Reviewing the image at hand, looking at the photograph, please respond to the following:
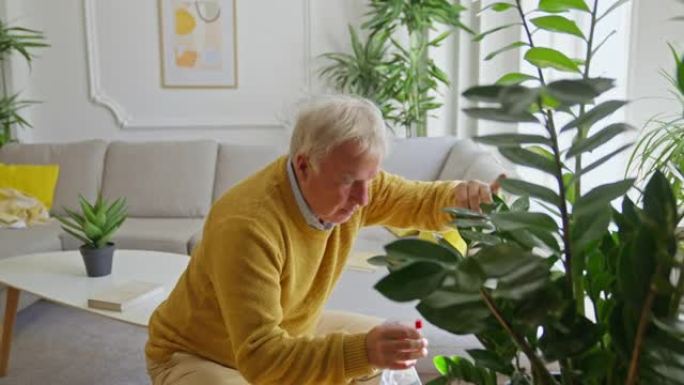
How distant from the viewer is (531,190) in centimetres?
66

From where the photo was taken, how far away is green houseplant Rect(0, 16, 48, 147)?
3.99 meters

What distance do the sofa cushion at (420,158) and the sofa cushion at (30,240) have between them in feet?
5.58

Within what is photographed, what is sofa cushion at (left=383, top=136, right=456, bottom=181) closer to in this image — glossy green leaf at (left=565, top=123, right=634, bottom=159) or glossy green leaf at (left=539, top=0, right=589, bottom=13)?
glossy green leaf at (left=539, top=0, right=589, bottom=13)

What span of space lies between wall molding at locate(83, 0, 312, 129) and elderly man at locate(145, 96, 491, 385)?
120 inches

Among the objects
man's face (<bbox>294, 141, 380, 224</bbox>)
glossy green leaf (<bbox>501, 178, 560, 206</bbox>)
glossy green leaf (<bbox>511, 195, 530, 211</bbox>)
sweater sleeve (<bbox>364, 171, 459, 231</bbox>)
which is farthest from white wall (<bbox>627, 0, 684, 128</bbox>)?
glossy green leaf (<bbox>501, 178, 560, 206</bbox>)

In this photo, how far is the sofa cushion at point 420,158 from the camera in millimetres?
3381

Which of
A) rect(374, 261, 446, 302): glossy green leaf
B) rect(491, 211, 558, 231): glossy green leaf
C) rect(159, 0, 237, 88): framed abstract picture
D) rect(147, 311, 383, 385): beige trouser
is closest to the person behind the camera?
rect(374, 261, 446, 302): glossy green leaf

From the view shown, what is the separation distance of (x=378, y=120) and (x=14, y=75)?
3.84m

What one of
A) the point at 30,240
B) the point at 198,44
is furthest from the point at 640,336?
the point at 198,44

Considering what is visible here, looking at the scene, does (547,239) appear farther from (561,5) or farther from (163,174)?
(163,174)

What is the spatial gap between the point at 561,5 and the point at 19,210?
10.8 feet

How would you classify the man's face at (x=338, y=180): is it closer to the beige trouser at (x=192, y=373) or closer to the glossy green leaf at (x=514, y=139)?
the beige trouser at (x=192, y=373)

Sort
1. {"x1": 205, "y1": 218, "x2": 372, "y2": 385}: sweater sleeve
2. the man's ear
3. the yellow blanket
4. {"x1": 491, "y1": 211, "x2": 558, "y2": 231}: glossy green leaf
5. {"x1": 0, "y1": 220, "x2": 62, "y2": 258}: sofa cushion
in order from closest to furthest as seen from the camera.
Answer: {"x1": 491, "y1": 211, "x2": 558, "y2": 231}: glossy green leaf < {"x1": 205, "y1": 218, "x2": 372, "y2": 385}: sweater sleeve < the man's ear < {"x1": 0, "y1": 220, "x2": 62, "y2": 258}: sofa cushion < the yellow blanket

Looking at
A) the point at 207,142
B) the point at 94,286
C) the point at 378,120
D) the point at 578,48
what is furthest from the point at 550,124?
the point at 207,142
